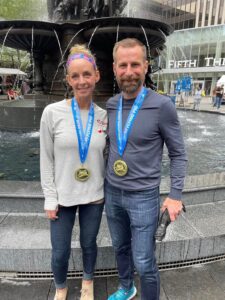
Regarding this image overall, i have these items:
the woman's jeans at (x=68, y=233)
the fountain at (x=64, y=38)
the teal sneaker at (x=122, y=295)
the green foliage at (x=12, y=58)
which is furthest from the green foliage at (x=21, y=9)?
the teal sneaker at (x=122, y=295)

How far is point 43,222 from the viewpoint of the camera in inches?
133

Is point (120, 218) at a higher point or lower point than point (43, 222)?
higher

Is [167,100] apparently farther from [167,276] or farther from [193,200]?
[193,200]

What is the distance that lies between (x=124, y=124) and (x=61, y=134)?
482 millimetres

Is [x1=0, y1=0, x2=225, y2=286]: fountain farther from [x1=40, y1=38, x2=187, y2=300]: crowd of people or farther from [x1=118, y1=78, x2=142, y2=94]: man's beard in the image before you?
[x1=118, y1=78, x2=142, y2=94]: man's beard

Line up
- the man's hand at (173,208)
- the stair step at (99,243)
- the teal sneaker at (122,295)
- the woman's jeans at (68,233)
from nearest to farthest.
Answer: the man's hand at (173,208)
the woman's jeans at (68,233)
the teal sneaker at (122,295)
the stair step at (99,243)

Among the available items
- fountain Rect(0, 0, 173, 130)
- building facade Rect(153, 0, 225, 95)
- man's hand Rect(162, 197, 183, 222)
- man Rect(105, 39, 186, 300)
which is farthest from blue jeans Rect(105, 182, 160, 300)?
building facade Rect(153, 0, 225, 95)

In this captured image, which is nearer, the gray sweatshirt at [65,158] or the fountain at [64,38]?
the gray sweatshirt at [65,158]

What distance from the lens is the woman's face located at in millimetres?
2098

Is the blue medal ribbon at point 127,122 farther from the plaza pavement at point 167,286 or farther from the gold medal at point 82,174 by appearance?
the plaza pavement at point 167,286

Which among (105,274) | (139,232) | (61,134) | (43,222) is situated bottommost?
(105,274)

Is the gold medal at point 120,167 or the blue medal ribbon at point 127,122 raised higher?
the blue medal ribbon at point 127,122

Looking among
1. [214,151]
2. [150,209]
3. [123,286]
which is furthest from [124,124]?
[214,151]

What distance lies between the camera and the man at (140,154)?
199 centimetres
